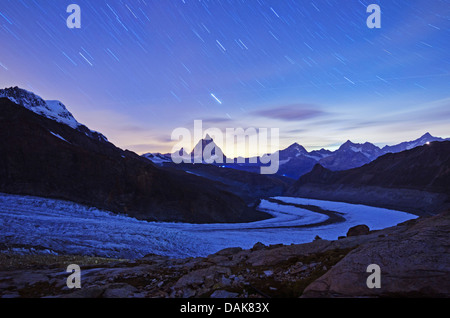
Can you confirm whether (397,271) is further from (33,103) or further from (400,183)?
(33,103)

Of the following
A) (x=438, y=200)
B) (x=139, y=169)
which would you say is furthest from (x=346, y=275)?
(x=438, y=200)

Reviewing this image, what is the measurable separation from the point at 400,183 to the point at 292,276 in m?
112

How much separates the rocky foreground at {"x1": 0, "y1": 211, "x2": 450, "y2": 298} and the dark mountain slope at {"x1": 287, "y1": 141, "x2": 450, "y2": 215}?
8419cm

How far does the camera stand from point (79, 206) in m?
42.9

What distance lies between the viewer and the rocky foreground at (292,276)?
20.1 ft

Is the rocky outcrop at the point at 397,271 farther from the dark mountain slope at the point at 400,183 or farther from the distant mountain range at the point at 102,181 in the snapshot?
the dark mountain slope at the point at 400,183

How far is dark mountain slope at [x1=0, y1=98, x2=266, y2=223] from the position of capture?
46312 mm

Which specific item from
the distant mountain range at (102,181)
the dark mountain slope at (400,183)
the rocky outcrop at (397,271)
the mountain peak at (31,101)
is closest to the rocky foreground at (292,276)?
the rocky outcrop at (397,271)

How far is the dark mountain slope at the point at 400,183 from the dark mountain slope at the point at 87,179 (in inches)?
2295

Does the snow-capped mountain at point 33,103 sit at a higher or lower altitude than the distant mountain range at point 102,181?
higher

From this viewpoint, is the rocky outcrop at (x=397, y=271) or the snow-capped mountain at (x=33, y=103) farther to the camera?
the snow-capped mountain at (x=33, y=103)

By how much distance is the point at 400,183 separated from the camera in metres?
100

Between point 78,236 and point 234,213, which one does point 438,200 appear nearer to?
point 234,213
